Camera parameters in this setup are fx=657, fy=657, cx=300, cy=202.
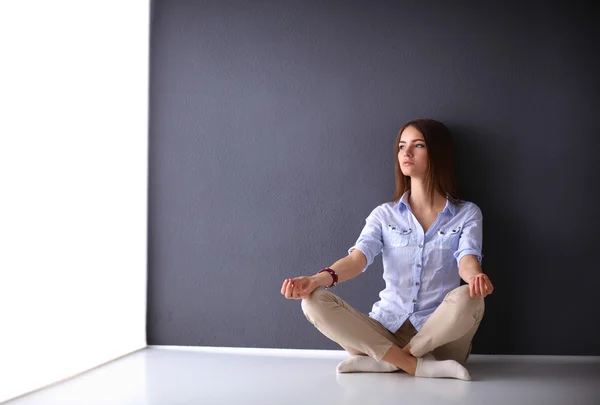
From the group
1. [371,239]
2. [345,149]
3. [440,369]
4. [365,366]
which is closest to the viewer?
[440,369]

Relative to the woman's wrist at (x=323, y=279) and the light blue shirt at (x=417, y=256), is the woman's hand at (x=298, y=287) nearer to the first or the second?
the woman's wrist at (x=323, y=279)

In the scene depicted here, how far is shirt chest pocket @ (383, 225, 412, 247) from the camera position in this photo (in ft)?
10.5

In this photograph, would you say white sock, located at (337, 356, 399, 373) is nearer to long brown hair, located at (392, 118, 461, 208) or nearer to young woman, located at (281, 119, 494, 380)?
young woman, located at (281, 119, 494, 380)

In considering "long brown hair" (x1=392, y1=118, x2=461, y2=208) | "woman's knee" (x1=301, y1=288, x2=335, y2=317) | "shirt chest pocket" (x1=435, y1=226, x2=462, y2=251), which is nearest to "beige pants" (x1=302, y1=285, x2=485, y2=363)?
"woman's knee" (x1=301, y1=288, x2=335, y2=317)

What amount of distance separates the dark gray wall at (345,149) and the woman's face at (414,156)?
21 cm

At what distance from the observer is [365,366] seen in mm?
2979

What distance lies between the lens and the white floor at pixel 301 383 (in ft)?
8.07

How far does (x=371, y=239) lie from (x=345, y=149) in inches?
22.9

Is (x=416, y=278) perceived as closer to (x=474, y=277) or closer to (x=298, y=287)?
(x=474, y=277)

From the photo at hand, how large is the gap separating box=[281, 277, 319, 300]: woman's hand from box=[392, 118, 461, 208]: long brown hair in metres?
0.83

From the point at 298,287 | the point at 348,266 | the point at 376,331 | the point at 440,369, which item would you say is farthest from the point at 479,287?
the point at 298,287

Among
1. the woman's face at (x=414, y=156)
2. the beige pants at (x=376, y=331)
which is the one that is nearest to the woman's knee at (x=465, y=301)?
the beige pants at (x=376, y=331)

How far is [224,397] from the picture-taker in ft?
8.20

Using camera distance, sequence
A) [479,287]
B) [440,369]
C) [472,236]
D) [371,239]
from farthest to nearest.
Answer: [371,239], [472,236], [440,369], [479,287]
